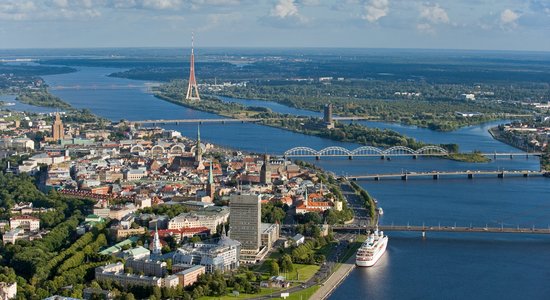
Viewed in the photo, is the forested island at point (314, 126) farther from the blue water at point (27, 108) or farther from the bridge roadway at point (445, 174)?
the blue water at point (27, 108)

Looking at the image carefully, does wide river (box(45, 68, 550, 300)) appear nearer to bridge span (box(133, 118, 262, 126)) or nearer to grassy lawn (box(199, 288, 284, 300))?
→ bridge span (box(133, 118, 262, 126))

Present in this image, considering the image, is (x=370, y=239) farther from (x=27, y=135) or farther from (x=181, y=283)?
(x=27, y=135)

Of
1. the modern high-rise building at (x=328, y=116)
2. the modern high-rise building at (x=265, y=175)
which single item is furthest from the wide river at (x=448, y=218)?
the modern high-rise building at (x=265, y=175)

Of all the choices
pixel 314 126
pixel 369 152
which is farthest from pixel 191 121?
pixel 369 152

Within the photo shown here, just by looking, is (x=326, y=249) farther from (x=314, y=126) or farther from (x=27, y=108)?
(x=27, y=108)

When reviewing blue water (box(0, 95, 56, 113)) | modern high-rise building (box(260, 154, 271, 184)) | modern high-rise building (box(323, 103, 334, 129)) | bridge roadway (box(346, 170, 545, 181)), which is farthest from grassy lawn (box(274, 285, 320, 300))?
blue water (box(0, 95, 56, 113))
